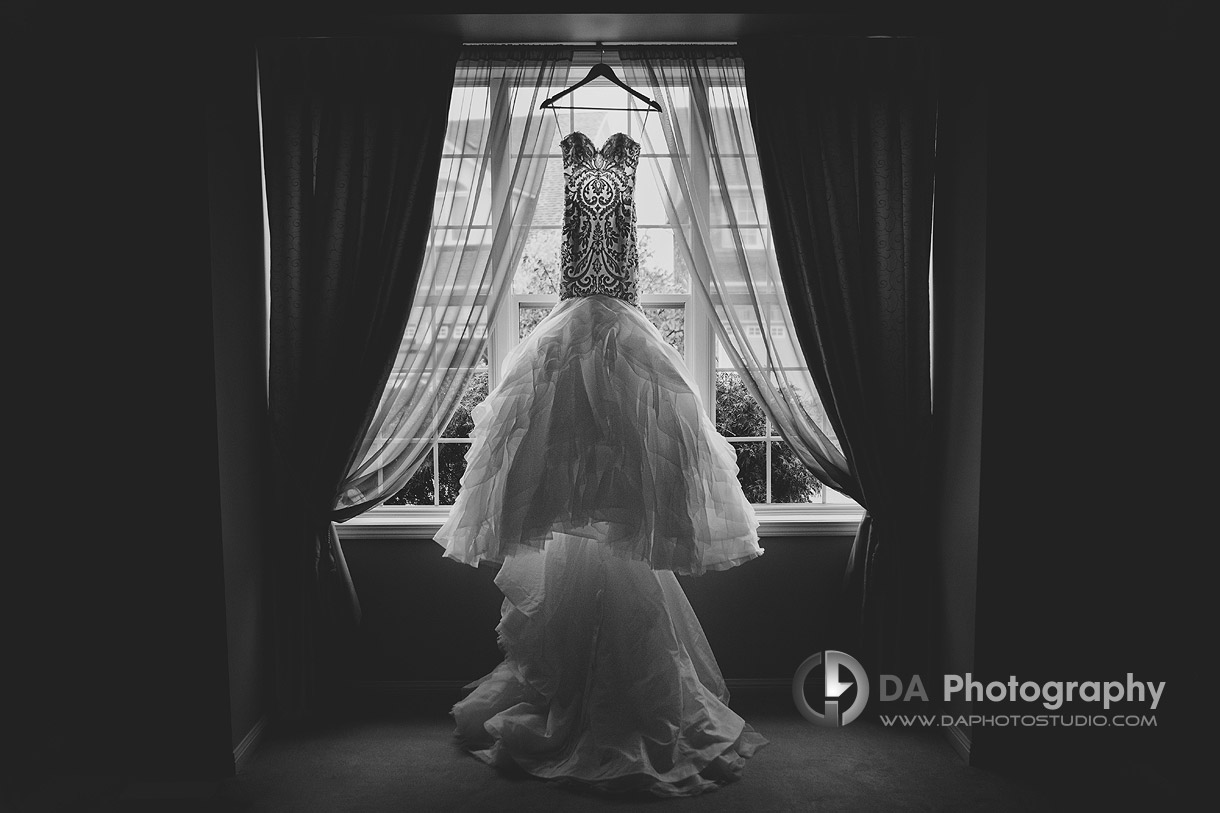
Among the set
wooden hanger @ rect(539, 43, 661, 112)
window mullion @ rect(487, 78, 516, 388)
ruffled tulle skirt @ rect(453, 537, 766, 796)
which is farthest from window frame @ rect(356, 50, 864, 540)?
ruffled tulle skirt @ rect(453, 537, 766, 796)

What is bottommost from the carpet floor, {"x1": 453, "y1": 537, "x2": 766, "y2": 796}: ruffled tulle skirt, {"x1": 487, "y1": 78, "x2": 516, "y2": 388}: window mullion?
the carpet floor

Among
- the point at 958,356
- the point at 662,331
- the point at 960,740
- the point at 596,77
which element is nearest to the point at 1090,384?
the point at 958,356

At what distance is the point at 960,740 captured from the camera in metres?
2.92

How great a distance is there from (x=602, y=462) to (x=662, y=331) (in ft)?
3.58

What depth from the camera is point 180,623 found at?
8.97 feet

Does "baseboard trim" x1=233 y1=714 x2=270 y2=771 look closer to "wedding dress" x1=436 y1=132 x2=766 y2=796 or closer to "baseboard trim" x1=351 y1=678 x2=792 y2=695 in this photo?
"baseboard trim" x1=351 y1=678 x2=792 y2=695

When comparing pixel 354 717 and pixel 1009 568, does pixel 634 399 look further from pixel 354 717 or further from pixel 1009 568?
pixel 354 717

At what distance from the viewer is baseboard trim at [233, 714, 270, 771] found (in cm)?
283

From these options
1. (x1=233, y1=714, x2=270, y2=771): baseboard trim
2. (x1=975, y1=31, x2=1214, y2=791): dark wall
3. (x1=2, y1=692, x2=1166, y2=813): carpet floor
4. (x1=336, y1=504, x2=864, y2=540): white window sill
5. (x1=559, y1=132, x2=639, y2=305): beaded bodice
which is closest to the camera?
(x1=2, y1=692, x2=1166, y2=813): carpet floor

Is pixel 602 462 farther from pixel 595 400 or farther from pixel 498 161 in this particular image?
pixel 498 161

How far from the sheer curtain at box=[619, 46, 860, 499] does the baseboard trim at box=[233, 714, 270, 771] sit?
2.24 meters

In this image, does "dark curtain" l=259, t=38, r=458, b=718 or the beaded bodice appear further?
"dark curtain" l=259, t=38, r=458, b=718

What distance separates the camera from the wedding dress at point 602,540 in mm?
2594

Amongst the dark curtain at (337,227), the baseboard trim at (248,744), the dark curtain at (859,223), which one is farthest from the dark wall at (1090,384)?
the baseboard trim at (248,744)
